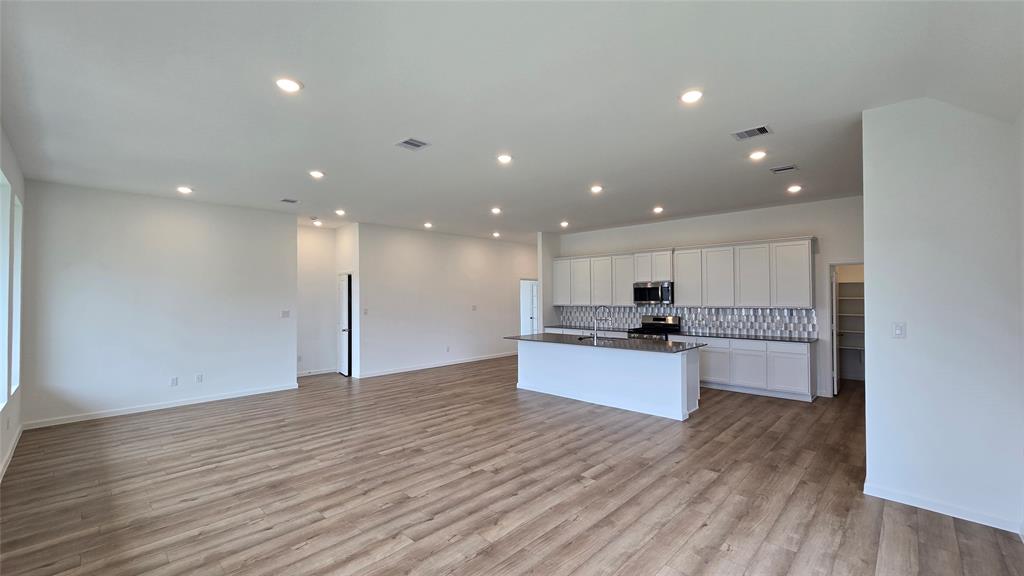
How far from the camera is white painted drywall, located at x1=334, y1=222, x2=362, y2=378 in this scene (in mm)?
7863

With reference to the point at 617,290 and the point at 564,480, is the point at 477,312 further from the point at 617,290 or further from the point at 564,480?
the point at 564,480

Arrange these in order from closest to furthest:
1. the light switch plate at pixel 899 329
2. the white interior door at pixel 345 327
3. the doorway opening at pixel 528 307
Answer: the light switch plate at pixel 899 329, the white interior door at pixel 345 327, the doorway opening at pixel 528 307

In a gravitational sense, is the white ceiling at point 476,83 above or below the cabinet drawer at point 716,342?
above

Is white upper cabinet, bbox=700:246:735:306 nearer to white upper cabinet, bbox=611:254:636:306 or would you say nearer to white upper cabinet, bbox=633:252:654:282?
white upper cabinet, bbox=633:252:654:282

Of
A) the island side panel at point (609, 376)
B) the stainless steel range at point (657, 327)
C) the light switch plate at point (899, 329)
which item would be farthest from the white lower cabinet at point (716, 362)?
the light switch plate at point (899, 329)

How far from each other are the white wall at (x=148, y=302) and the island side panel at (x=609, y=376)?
3.99 m

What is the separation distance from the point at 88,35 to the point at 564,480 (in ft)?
13.2

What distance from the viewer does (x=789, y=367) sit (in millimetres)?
6074

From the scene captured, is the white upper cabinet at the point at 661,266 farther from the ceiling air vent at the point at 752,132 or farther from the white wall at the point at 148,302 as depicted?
the white wall at the point at 148,302

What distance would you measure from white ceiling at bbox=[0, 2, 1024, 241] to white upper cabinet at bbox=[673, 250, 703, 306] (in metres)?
2.48

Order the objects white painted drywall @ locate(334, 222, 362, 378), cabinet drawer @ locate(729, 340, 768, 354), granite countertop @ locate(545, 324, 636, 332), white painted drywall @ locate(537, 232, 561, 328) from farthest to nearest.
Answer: white painted drywall @ locate(537, 232, 561, 328) → granite countertop @ locate(545, 324, 636, 332) → white painted drywall @ locate(334, 222, 362, 378) → cabinet drawer @ locate(729, 340, 768, 354)

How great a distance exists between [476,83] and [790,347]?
5672 mm

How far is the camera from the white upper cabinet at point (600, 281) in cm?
835

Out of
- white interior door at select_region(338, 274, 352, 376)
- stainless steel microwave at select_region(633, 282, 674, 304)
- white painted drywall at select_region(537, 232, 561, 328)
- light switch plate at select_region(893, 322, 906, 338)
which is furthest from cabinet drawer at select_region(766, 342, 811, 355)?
white interior door at select_region(338, 274, 352, 376)
